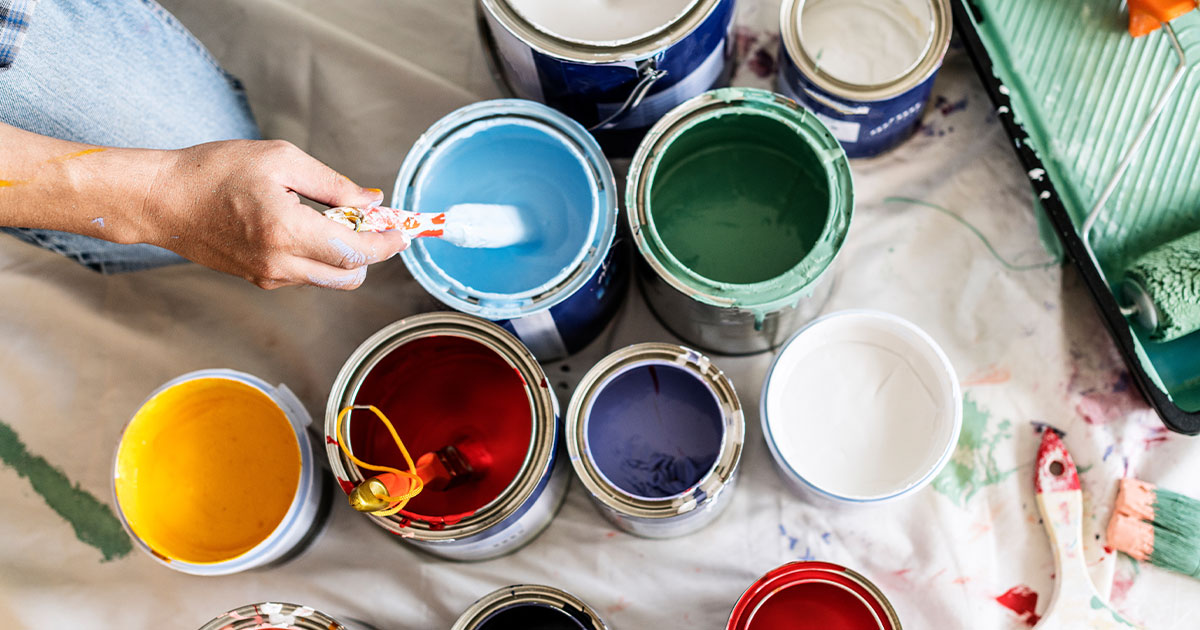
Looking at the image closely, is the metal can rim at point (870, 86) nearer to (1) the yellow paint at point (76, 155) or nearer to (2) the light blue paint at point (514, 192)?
(2) the light blue paint at point (514, 192)

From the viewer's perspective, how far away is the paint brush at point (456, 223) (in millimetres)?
888

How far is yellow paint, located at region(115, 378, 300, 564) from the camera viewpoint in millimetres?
1142

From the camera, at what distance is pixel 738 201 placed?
1.24 meters

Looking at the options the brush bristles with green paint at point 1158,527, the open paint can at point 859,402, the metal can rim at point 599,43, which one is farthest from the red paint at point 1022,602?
the metal can rim at point 599,43

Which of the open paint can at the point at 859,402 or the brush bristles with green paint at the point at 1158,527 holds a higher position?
the open paint can at the point at 859,402

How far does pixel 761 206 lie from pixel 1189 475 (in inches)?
27.4

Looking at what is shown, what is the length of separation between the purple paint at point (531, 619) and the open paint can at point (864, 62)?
766mm

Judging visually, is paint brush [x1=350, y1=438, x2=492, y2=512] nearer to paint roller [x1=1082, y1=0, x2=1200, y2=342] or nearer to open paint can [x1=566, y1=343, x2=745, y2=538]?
open paint can [x1=566, y1=343, x2=745, y2=538]

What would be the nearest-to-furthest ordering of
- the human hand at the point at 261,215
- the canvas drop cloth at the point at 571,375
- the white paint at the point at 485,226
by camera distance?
the human hand at the point at 261,215, the white paint at the point at 485,226, the canvas drop cloth at the point at 571,375

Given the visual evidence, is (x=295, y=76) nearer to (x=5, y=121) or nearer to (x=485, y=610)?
(x=5, y=121)

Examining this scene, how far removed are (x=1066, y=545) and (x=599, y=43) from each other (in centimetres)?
90

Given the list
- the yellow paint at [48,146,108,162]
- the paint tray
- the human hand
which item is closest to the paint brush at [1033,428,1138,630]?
the paint tray

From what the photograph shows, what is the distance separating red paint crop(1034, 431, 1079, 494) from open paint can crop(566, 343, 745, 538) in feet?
1.41

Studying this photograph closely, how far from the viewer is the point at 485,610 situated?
1.04 meters
